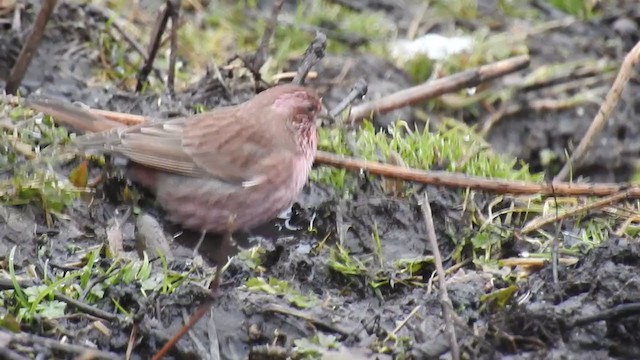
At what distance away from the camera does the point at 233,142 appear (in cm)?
616

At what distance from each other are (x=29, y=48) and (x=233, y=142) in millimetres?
1433

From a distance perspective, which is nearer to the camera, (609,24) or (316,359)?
(316,359)

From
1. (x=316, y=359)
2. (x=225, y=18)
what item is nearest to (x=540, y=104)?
(x=225, y=18)

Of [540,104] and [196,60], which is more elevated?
[196,60]

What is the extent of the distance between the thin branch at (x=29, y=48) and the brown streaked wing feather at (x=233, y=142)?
1.06 meters

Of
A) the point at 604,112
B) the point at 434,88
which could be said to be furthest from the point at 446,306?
the point at 434,88

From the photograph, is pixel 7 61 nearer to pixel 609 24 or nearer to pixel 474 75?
pixel 474 75

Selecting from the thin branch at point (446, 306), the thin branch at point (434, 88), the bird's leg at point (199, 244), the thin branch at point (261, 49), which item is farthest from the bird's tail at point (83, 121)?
the thin branch at point (446, 306)

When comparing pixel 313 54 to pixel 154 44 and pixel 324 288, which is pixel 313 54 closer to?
pixel 154 44

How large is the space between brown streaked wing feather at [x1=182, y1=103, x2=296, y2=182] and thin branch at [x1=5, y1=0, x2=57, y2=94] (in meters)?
1.06

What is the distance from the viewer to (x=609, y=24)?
31.2ft

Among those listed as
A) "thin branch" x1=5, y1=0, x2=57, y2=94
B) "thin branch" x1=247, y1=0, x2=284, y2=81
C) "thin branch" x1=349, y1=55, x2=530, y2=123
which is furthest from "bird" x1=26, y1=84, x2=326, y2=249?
"thin branch" x1=349, y1=55, x2=530, y2=123

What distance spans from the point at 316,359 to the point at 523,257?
5.12 feet

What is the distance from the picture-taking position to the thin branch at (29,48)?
21.1 ft
